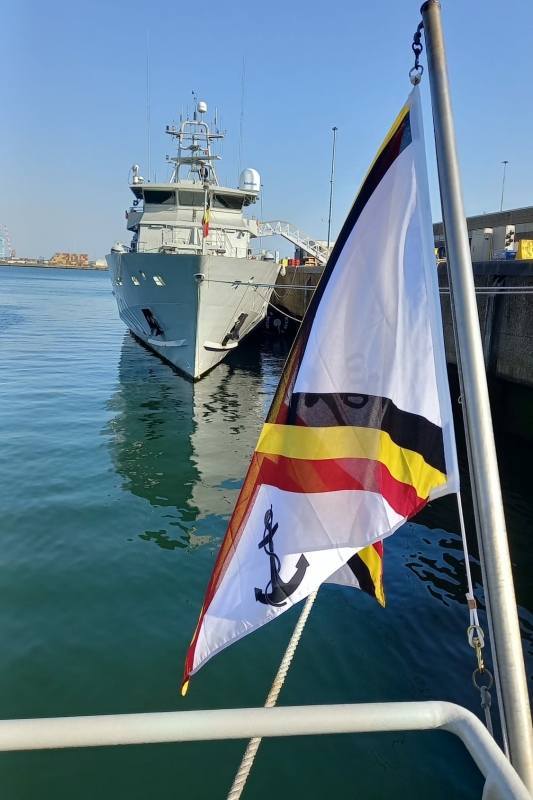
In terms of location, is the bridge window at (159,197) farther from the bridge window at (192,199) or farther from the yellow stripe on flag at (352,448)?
the yellow stripe on flag at (352,448)

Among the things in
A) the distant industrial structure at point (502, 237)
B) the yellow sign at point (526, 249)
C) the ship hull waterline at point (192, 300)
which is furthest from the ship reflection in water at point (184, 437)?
the distant industrial structure at point (502, 237)

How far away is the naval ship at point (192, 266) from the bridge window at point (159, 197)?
0.04 metres

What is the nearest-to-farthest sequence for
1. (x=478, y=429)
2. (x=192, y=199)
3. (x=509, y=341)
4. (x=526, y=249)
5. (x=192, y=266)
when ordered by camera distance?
(x=478, y=429), (x=509, y=341), (x=526, y=249), (x=192, y=266), (x=192, y=199)

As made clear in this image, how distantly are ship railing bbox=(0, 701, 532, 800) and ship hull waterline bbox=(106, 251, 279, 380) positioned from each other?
13.2 meters

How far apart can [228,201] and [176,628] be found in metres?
19.2

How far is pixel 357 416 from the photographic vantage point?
2.32m

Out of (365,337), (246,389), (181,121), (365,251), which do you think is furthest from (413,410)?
(181,121)

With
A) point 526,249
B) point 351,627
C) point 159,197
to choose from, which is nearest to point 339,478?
point 351,627

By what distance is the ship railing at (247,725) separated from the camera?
1.41 meters

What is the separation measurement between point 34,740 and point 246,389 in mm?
15510

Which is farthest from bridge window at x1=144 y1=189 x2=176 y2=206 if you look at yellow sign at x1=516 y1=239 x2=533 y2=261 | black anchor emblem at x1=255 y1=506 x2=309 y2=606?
black anchor emblem at x1=255 y1=506 x2=309 y2=606

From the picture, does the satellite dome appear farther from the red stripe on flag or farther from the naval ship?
the red stripe on flag

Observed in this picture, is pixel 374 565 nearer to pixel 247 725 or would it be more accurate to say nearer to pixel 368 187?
pixel 247 725

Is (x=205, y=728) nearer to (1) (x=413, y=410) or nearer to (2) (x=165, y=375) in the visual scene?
(1) (x=413, y=410)
